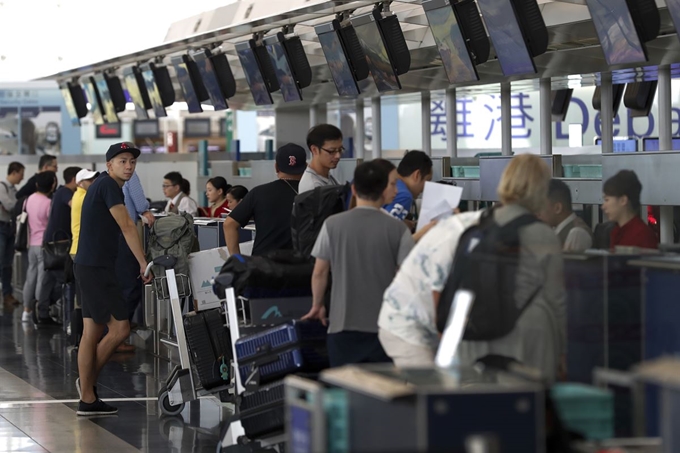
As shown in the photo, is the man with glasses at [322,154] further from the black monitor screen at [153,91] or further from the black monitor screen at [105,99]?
the black monitor screen at [105,99]

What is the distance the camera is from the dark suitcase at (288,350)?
4941mm

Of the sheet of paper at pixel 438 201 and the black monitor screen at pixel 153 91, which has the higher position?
the black monitor screen at pixel 153 91

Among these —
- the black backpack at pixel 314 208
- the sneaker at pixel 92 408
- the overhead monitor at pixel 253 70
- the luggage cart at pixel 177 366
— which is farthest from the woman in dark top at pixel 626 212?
the overhead monitor at pixel 253 70

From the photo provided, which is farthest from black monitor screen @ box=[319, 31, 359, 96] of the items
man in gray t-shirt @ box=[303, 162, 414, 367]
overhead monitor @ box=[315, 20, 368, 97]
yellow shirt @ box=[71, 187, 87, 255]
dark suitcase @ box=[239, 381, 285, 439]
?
man in gray t-shirt @ box=[303, 162, 414, 367]

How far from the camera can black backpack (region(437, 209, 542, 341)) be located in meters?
3.50

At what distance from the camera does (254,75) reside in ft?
40.8

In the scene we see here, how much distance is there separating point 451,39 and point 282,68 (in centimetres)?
343

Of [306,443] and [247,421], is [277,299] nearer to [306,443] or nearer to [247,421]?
[247,421]

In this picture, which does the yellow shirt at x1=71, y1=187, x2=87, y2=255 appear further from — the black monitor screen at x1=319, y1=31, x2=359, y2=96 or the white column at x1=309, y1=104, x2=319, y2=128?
the white column at x1=309, y1=104, x2=319, y2=128

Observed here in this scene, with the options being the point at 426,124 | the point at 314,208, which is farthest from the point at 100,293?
the point at 426,124

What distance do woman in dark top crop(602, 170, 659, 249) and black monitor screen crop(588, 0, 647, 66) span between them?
2.32m

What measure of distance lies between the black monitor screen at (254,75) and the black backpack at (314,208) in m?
7.11

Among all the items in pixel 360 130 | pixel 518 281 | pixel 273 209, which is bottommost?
pixel 518 281

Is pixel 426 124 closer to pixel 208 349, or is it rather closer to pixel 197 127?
pixel 208 349
